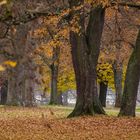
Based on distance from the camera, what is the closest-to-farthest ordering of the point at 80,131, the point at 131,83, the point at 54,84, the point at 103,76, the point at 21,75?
1. the point at 80,131
2. the point at 131,83
3. the point at 21,75
4. the point at 54,84
5. the point at 103,76

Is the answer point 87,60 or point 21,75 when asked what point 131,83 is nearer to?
point 87,60

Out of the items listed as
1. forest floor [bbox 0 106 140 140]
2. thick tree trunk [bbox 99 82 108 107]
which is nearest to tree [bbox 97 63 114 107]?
thick tree trunk [bbox 99 82 108 107]

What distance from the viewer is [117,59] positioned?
1758 inches

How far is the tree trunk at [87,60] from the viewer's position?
74.5 feet

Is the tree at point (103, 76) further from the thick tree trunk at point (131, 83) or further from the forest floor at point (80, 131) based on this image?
the forest floor at point (80, 131)

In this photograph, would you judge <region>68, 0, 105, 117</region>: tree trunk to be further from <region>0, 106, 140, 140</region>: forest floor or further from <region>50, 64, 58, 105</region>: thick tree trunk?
<region>50, 64, 58, 105</region>: thick tree trunk

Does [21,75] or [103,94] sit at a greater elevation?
[21,75]

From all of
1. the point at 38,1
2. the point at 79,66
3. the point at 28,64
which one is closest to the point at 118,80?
the point at 28,64

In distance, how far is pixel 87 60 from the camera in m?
22.9

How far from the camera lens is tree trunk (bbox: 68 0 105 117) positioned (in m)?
22.7

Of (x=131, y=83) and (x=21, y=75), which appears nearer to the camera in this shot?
(x=131, y=83)

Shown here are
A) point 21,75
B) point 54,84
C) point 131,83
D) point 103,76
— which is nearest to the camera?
point 131,83

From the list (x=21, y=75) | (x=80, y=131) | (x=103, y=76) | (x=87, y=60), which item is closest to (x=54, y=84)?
(x=103, y=76)

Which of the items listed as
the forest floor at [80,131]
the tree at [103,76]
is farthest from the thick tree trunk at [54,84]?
the forest floor at [80,131]
